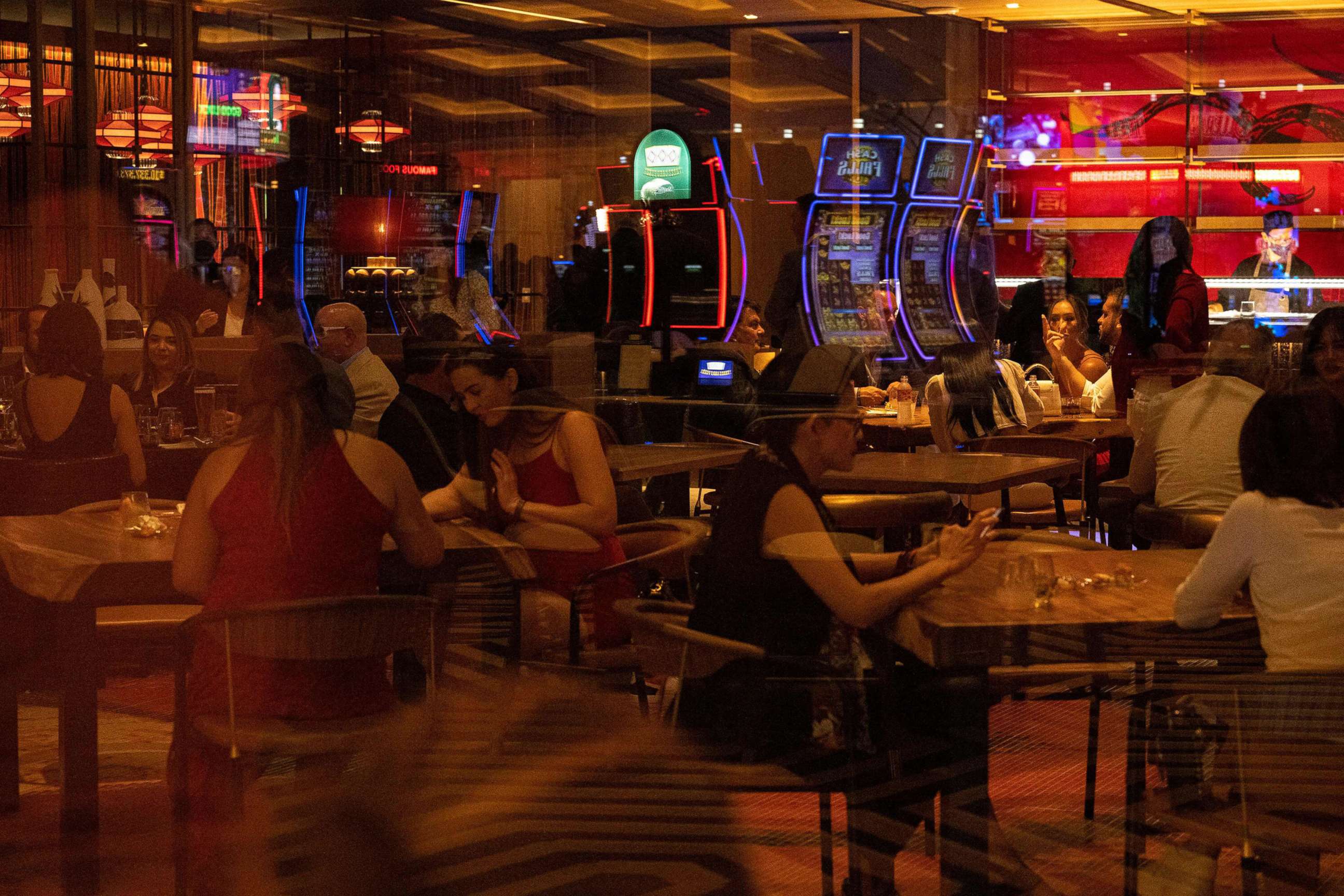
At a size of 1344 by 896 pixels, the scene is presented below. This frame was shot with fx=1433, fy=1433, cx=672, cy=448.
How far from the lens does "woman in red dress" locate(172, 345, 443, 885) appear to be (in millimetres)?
2268

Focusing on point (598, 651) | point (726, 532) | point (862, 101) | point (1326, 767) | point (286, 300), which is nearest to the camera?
point (1326, 767)

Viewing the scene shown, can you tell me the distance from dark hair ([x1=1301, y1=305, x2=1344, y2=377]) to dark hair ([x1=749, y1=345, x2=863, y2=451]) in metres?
1.31

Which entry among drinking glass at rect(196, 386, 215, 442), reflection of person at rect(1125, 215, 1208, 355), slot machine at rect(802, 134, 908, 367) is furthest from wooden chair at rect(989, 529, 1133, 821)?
slot machine at rect(802, 134, 908, 367)

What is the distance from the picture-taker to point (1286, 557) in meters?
2.01

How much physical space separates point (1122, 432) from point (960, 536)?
3076 mm

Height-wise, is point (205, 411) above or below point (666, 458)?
above

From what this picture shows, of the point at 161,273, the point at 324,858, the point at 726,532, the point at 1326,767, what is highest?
the point at 161,273

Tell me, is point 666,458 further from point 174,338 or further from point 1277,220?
point 1277,220

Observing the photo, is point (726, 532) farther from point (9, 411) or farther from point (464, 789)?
point (9, 411)

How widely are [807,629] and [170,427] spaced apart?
8.54 feet

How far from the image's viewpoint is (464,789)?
209 centimetres

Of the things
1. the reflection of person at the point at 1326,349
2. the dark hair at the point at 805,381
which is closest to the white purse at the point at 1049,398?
the dark hair at the point at 805,381

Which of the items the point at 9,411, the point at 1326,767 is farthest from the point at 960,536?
the point at 9,411

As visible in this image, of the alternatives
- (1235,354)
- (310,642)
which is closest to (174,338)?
(310,642)
